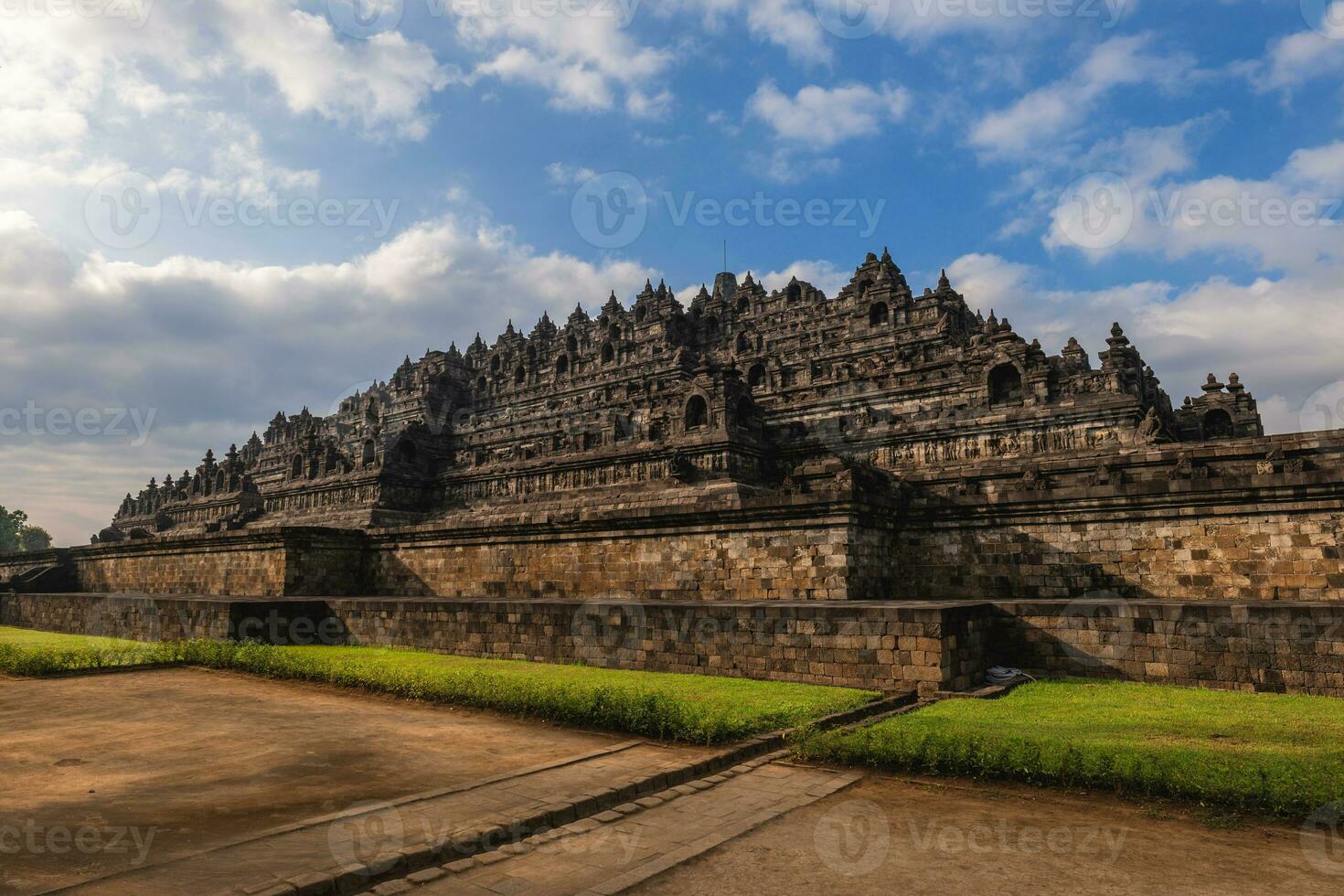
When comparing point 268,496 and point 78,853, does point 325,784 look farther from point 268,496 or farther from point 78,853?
point 268,496

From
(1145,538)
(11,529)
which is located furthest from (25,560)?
(11,529)

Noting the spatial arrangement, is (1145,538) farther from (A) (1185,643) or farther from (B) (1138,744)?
(B) (1138,744)

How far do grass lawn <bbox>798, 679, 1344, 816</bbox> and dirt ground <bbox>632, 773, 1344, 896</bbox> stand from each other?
0.35 metres

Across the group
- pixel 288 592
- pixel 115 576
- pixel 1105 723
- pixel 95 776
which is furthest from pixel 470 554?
pixel 115 576

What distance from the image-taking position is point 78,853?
5.63 m

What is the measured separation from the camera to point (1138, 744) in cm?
824

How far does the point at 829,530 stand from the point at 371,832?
506 inches

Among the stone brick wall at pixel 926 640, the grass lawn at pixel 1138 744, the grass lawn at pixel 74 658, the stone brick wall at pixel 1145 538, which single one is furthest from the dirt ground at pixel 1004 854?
the grass lawn at pixel 74 658

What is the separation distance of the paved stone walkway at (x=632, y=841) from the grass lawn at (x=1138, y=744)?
86 centimetres

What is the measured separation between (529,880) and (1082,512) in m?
15.2

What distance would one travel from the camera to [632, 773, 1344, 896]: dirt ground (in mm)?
5184

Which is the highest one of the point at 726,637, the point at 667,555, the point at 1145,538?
the point at 1145,538

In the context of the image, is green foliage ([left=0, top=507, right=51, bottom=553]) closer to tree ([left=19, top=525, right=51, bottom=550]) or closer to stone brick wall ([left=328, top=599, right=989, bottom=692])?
tree ([left=19, top=525, right=51, bottom=550])

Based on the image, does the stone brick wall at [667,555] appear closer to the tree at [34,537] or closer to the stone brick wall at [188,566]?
the stone brick wall at [188,566]
